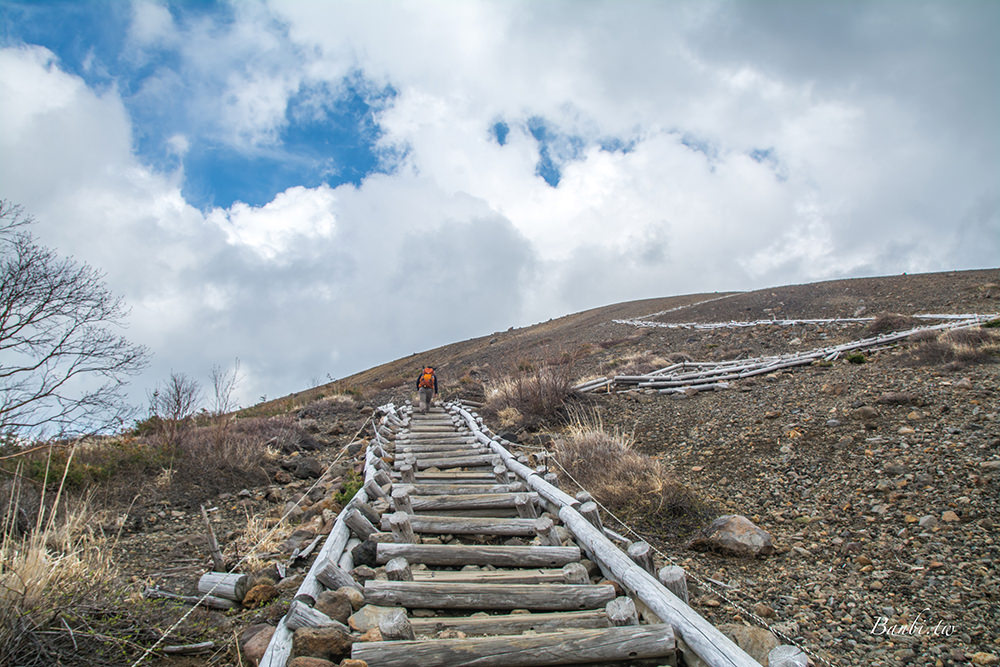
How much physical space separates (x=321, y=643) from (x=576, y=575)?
5.73 ft

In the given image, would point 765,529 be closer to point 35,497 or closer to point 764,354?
point 35,497

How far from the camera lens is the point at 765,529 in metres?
4.83

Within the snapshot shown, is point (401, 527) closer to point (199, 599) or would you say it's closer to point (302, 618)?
point (199, 599)

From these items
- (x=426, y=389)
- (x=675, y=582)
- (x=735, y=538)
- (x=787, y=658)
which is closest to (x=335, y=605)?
(x=675, y=582)

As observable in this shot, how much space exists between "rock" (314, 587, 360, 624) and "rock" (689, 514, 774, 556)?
3038 mm

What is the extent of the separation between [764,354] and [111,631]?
14.4m

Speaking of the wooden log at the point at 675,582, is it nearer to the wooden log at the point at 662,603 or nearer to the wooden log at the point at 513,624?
the wooden log at the point at 662,603

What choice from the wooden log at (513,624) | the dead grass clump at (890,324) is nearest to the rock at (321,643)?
the wooden log at (513,624)

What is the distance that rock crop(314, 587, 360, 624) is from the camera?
9.75 ft

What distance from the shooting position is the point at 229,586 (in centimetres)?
389

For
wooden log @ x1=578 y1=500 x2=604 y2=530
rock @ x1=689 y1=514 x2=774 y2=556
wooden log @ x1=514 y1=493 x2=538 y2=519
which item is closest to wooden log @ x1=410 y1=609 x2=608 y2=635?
wooden log @ x1=578 y1=500 x2=604 y2=530

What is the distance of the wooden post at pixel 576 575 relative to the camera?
141 inches

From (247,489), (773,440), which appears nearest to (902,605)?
(773,440)

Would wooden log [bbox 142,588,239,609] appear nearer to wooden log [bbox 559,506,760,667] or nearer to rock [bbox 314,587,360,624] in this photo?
rock [bbox 314,587,360,624]
